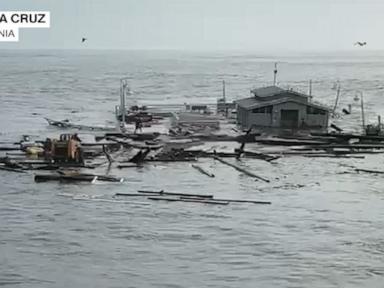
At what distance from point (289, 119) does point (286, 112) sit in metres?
0.47

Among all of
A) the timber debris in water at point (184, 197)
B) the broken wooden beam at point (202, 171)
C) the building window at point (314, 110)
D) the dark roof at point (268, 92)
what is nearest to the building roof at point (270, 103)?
the building window at point (314, 110)

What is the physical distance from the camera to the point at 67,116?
6106 cm

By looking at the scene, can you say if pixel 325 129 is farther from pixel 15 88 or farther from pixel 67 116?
pixel 15 88

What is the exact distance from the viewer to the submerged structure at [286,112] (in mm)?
47781

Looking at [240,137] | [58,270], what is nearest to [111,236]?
[58,270]

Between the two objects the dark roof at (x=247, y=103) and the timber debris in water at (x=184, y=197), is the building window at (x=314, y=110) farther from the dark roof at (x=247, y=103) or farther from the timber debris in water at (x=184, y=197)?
the timber debris in water at (x=184, y=197)

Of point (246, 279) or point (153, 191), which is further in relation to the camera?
point (153, 191)

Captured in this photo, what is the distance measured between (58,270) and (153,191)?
9.77 meters

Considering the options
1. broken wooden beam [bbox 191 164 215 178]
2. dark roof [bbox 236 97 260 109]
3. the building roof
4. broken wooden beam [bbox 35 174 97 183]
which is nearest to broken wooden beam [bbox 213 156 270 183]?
broken wooden beam [bbox 191 164 215 178]

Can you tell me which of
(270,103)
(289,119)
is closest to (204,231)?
(270,103)

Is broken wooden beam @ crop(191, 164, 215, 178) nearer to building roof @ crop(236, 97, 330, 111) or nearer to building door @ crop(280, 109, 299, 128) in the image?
building roof @ crop(236, 97, 330, 111)

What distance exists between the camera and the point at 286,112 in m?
47.9

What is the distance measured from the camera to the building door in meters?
47.9

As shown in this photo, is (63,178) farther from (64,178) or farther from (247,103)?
(247,103)
